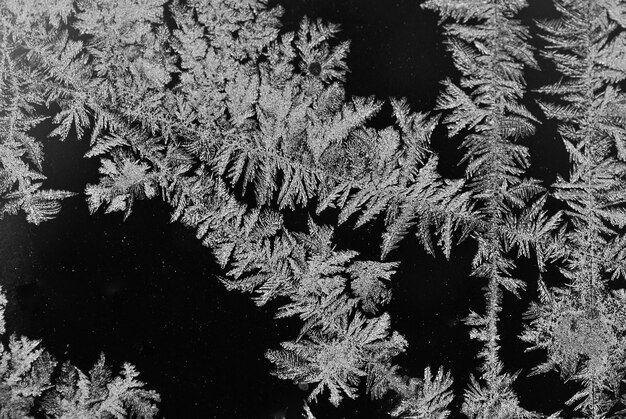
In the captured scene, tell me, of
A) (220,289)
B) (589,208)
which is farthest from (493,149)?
(220,289)

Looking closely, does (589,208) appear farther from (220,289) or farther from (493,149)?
(220,289)

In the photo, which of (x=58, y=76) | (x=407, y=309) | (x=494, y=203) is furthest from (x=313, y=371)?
(x=58, y=76)

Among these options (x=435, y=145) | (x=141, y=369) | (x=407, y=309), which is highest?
(x=435, y=145)

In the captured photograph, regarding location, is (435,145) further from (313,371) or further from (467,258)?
(313,371)

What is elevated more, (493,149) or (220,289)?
(493,149)
